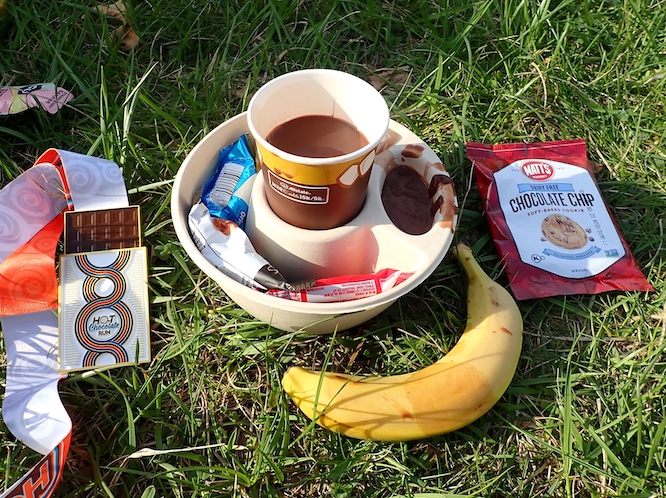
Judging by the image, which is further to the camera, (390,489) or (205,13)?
(205,13)

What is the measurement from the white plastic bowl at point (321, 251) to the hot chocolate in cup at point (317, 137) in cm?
3

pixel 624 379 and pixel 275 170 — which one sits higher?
pixel 275 170

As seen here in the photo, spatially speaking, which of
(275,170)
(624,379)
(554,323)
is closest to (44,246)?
(275,170)

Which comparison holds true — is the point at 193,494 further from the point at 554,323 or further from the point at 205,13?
the point at 205,13

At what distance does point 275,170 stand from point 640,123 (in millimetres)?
1197

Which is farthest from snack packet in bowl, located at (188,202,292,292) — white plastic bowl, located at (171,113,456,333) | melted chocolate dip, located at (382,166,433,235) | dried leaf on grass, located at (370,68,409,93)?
dried leaf on grass, located at (370,68,409,93)

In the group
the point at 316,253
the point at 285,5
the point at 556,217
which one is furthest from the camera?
the point at 285,5

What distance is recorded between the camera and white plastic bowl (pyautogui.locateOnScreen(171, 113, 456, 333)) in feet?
3.60

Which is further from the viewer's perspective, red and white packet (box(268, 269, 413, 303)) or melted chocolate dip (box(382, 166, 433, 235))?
melted chocolate dip (box(382, 166, 433, 235))

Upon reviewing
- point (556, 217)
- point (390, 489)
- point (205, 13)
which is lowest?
point (390, 489)

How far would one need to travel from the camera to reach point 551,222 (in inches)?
58.1

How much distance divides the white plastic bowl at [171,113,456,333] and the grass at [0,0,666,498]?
151 mm

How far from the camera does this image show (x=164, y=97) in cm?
169

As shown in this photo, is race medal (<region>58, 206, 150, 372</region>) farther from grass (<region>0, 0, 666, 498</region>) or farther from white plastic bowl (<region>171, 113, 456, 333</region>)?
white plastic bowl (<region>171, 113, 456, 333</region>)
